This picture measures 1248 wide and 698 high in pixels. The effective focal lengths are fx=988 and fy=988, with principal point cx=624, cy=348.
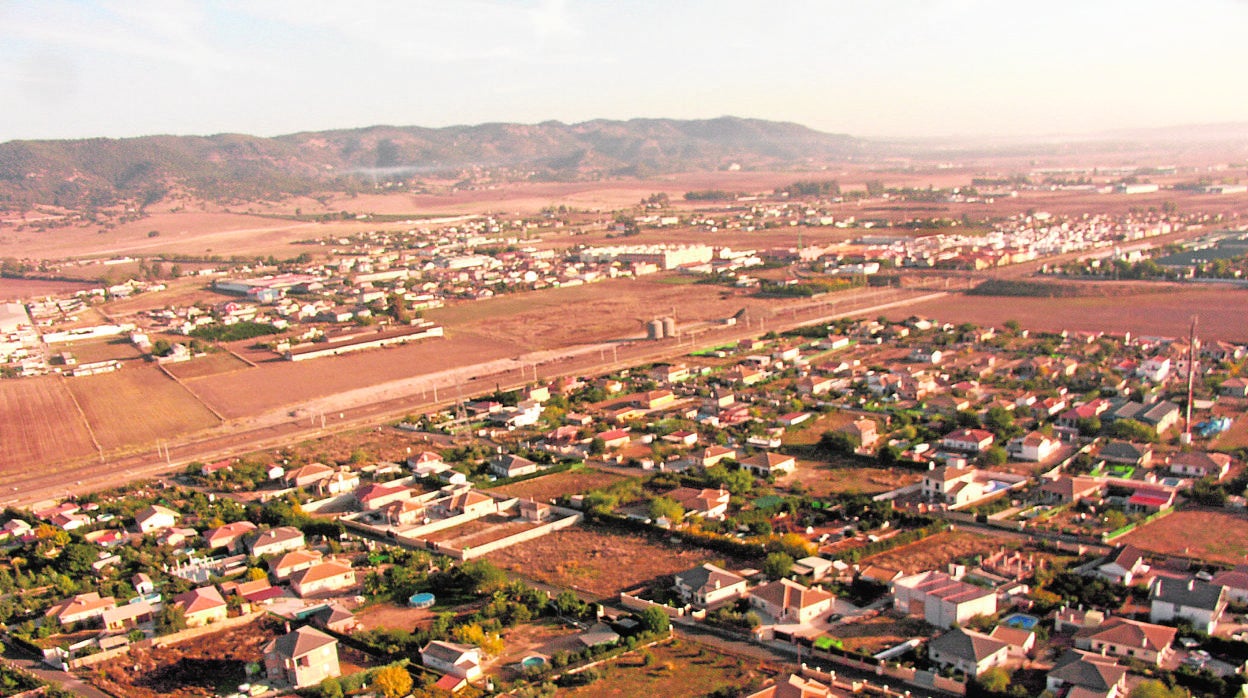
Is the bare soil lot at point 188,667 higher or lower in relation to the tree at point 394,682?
lower

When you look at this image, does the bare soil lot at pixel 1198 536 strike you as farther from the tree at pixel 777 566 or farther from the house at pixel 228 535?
the house at pixel 228 535

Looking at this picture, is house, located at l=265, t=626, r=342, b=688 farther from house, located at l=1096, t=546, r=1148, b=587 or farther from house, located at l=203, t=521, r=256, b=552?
house, located at l=1096, t=546, r=1148, b=587

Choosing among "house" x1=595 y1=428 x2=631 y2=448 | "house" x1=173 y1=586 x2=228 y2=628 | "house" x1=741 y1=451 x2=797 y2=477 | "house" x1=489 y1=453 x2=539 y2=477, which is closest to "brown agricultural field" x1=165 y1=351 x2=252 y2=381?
"house" x1=489 y1=453 x2=539 y2=477

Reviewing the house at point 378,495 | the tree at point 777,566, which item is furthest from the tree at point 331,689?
the house at point 378,495

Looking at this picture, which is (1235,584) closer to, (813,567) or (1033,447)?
(813,567)

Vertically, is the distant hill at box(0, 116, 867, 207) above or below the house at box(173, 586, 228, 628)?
above

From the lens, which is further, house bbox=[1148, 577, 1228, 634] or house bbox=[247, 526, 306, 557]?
house bbox=[247, 526, 306, 557]

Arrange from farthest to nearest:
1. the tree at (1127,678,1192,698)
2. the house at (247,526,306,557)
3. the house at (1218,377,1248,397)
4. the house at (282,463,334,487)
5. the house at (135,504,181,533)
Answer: the house at (1218,377,1248,397) → the house at (282,463,334,487) → the house at (135,504,181,533) → the house at (247,526,306,557) → the tree at (1127,678,1192,698)
